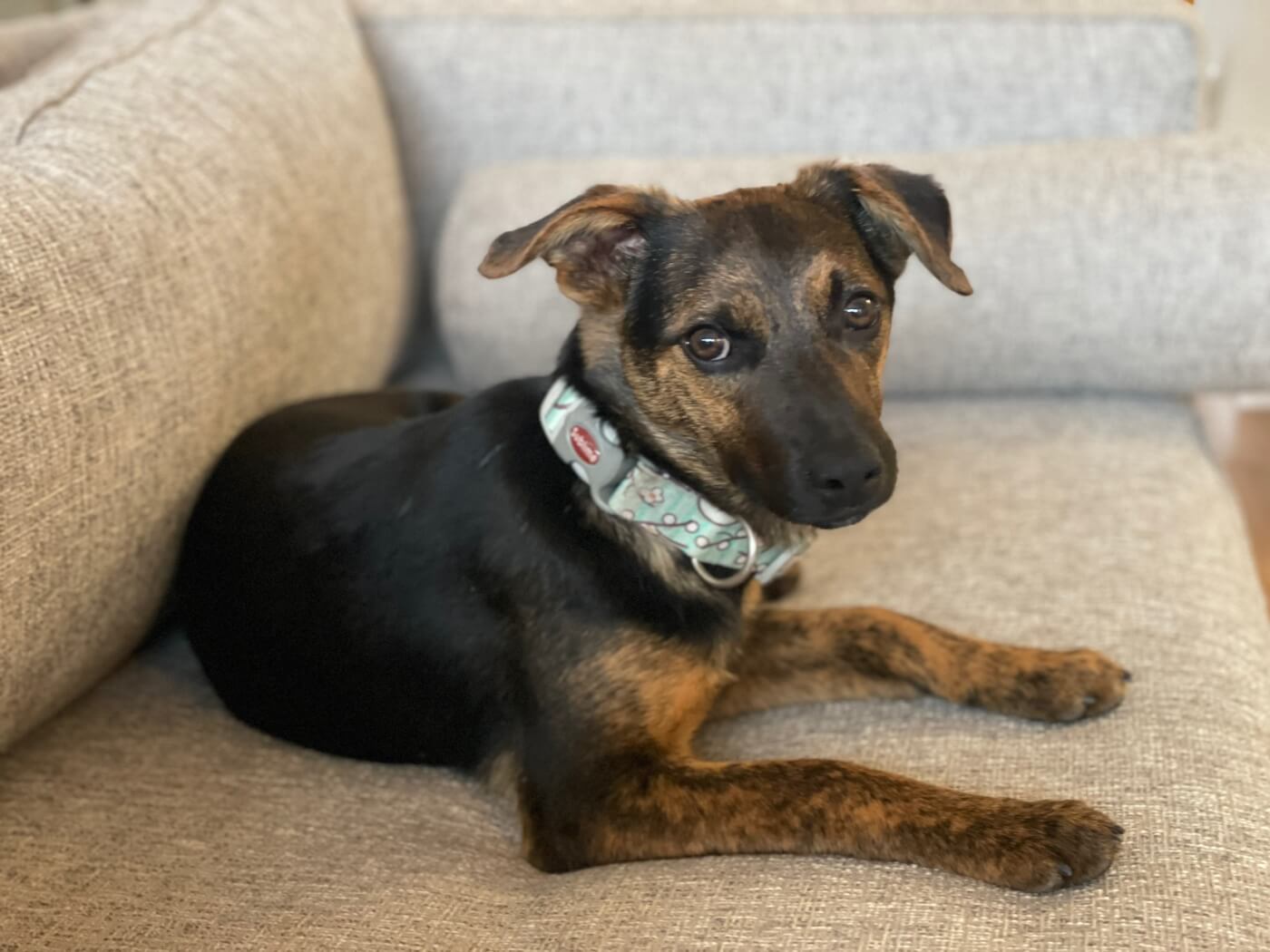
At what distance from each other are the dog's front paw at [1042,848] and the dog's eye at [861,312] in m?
0.69

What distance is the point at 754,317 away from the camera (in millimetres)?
1599

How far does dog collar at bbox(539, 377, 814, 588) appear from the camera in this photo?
1685 mm

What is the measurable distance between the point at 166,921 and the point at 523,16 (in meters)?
2.26

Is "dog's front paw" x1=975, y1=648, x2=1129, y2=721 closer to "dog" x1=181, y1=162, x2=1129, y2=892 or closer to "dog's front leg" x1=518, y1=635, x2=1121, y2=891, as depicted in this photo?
"dog" x1=181, y1=162, x2=1129, y2=892

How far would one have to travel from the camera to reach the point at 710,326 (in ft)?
5.32

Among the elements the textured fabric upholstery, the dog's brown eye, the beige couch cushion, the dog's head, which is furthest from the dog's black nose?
the textured fabric upholstery

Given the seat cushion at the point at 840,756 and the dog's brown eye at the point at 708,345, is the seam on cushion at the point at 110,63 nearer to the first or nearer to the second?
the seat cushion at the point at 840,756

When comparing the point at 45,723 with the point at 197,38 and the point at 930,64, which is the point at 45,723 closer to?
the point at 197,38

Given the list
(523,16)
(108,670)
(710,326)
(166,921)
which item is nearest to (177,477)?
(108,670)

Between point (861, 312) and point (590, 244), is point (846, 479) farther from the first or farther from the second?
point (590, 244)

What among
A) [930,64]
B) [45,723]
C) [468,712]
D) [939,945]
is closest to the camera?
[939,945]

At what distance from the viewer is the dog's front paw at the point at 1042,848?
4.53 feet

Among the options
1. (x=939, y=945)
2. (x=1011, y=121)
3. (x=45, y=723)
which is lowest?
(x=45, y=723)

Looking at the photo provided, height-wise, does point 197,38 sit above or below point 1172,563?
above
